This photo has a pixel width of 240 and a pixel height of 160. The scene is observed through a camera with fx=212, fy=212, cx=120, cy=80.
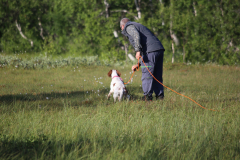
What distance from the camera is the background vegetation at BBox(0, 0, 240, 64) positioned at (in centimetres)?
1275

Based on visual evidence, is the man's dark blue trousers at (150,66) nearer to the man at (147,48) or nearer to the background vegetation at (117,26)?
the man at (147,48)

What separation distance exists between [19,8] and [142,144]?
67.2ft

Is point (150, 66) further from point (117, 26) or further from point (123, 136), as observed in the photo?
point (117, 26)

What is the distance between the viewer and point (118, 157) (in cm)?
252

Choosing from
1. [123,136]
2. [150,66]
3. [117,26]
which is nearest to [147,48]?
[150,66]

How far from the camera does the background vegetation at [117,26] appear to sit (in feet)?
41.8

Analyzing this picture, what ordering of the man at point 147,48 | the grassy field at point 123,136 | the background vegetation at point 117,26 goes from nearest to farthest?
the grassy field at point 123,136 < the man at point 147,48 < the background vegetation at point 117,26

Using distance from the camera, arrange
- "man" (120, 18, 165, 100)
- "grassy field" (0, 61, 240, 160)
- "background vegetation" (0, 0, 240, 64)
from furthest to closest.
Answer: "background vegetation" (0, 0, 240, 64), "man" (120, 18, 165, 100), "grassy field" (0, 61, 240, 160)

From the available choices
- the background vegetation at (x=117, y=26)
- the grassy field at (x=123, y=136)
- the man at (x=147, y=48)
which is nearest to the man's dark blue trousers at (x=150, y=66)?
the man at (x=147, y=48)

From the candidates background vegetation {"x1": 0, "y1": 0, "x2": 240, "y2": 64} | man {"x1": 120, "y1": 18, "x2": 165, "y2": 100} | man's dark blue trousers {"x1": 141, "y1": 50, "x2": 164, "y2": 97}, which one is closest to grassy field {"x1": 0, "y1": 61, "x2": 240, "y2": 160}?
man's dark blue trousers {"x1": 141, "y1": 50, "x2": 164, "y2": 97}

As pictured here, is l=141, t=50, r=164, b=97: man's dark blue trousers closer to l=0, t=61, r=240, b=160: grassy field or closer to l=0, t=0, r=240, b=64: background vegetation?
l=0, t=61, r=240, b=160: grassy field

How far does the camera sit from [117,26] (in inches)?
671

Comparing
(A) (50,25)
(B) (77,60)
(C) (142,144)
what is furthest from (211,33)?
(A) (50,25)

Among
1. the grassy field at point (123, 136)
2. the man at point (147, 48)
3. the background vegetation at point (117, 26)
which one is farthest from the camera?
the background vegetation at point (117, 26)
